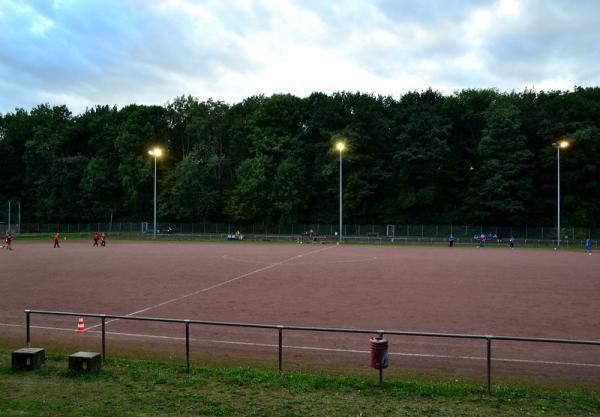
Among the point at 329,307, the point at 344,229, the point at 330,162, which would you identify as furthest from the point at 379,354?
the point at 330,162

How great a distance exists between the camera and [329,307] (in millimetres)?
18359

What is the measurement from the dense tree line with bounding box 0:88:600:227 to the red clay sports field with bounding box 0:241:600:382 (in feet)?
136

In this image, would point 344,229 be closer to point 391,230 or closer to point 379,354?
point 391,230

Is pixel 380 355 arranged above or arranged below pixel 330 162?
below

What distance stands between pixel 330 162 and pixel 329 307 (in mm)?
61367

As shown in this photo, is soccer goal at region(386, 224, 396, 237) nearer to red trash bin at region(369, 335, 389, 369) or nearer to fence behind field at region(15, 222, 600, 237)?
fence behind field at region(15, 222, 600, 237)

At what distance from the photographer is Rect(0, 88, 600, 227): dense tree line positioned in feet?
235

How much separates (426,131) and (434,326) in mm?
63621

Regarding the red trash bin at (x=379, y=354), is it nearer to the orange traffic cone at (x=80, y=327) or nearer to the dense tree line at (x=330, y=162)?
the orange traffic cone at (x=80, y=327)

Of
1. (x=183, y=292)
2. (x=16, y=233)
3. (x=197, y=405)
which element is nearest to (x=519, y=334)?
(x=197, y=405)

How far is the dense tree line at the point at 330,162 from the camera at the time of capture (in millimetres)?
71562

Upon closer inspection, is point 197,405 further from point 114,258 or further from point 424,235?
point 424,235

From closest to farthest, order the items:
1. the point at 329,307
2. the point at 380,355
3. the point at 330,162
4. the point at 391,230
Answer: the point at 380,355
the point at 329,307
the point at 391,230
the point at 330,162

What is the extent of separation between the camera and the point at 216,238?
74.2 meters
